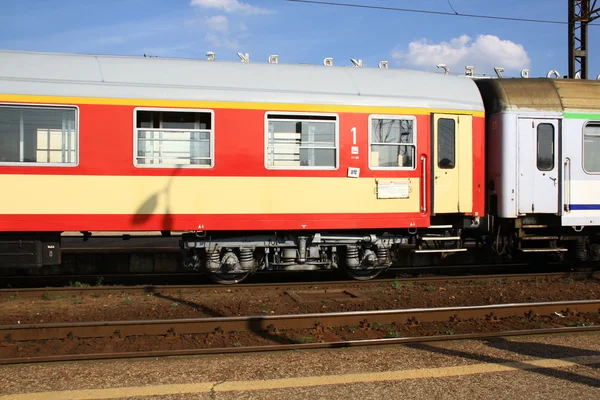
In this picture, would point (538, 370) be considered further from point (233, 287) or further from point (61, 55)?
point (61, 55)

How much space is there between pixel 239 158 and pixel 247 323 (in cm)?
286

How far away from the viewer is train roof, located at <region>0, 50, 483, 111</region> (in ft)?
25.1

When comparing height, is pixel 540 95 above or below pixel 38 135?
above

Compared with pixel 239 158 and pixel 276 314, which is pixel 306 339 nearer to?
pixel 276 314

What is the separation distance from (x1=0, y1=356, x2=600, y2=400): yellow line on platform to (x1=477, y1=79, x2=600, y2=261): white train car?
14.4ft

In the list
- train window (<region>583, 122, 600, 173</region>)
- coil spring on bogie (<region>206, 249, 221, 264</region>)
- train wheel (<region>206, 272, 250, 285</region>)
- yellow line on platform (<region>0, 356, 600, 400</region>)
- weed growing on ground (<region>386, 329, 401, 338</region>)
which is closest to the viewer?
yellow line on platform (<region>0, 356, 600, 400</region>)

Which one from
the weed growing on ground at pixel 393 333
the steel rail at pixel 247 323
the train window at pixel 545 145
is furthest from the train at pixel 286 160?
the weed growing on ground at pixel 393 333

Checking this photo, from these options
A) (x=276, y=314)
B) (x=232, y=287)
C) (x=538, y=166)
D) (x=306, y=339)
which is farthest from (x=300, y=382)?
(x=538, y=166)

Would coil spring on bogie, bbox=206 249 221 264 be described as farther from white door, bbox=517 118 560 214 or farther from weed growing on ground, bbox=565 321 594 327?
white door, bbox=517 118 560 214

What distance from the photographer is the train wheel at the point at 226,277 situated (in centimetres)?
877

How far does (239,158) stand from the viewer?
318 inches

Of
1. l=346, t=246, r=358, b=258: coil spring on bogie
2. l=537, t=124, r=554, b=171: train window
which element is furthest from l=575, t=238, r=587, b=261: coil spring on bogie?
l=346, t=246, r=358, b=258: coil spring on bogie

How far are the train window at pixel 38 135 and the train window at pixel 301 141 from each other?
2970 mm

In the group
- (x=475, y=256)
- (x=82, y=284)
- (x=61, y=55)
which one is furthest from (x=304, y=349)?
(x=475, y=256)
